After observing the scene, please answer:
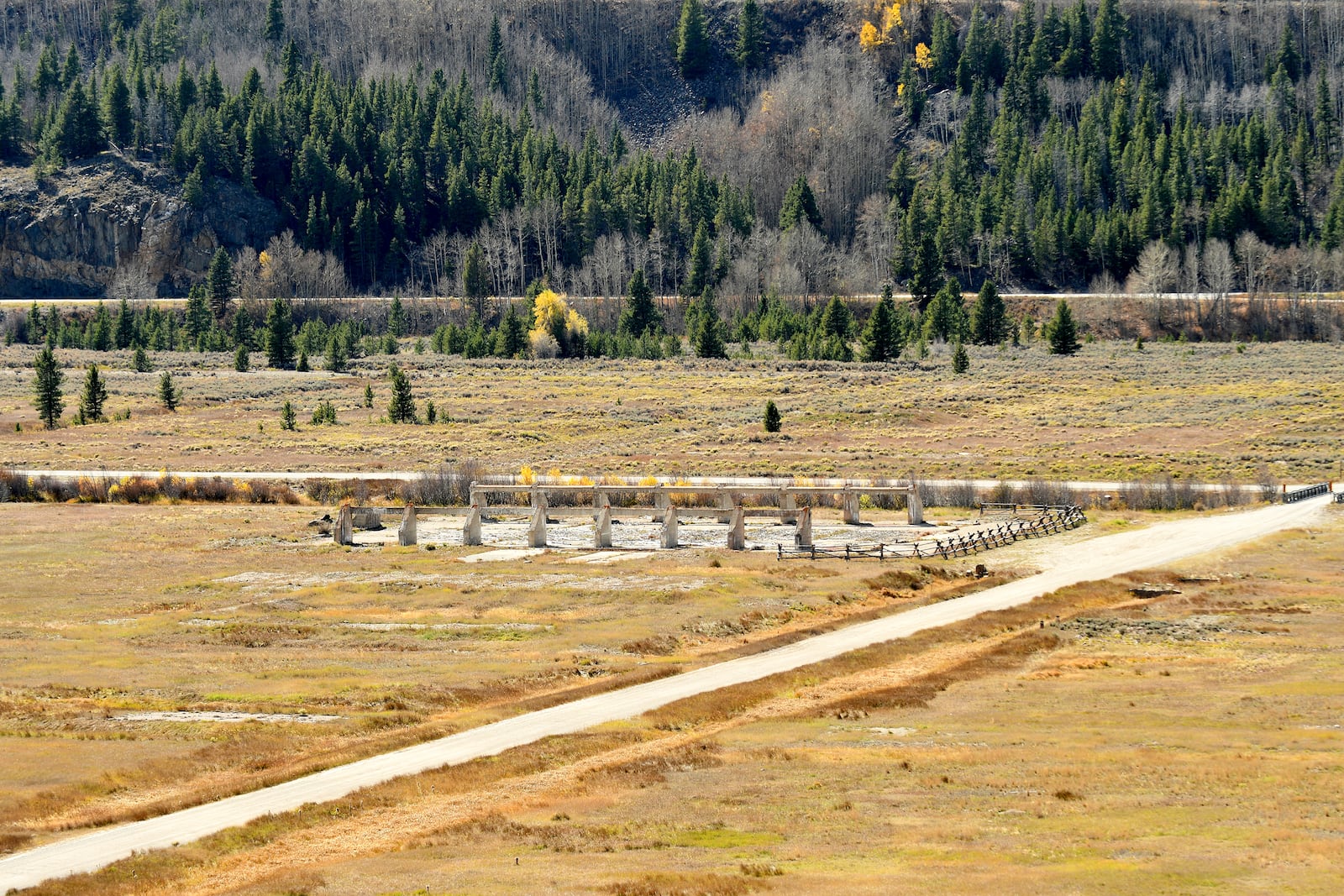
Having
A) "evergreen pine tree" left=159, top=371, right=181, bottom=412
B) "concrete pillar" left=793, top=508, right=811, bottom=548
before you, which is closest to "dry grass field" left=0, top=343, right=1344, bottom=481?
"evergreen pine tree" left=159, top=371, right=181, bottom=412

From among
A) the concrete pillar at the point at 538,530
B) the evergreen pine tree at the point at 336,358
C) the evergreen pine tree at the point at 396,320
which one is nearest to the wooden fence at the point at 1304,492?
the concrete pillar at the point at 538,530

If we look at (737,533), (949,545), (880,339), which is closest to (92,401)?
(880,339)

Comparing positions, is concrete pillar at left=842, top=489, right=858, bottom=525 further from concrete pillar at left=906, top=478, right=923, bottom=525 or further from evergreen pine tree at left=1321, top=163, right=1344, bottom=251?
evergreen pine tree at left=1321, top=163, right=1344, bottom=251

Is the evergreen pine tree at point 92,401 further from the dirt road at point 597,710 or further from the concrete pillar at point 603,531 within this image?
the dirt road at point 597,710

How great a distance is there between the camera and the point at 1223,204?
199 metres

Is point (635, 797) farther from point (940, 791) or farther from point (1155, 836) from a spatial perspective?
point (1155, 836)

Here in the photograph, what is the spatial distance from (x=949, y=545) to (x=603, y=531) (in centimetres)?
1551

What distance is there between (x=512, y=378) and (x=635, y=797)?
119390 millimetres

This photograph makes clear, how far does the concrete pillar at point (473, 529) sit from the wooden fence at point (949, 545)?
13841 millimetres

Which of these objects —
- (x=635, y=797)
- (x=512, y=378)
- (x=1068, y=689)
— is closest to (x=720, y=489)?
(x=1068, y=689)

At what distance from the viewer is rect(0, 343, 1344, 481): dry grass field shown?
96.6 meters

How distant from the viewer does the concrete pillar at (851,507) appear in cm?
7519

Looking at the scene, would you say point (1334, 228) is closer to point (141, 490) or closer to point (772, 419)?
point (772, 419)

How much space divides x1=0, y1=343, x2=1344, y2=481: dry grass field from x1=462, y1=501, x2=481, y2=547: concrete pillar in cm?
2393
